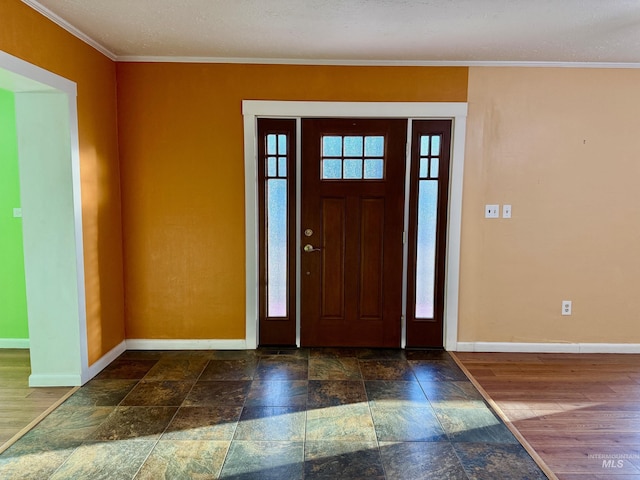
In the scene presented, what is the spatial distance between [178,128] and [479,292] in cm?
285

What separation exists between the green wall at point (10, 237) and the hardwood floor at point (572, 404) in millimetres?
3753

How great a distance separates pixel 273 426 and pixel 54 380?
1.63 meters

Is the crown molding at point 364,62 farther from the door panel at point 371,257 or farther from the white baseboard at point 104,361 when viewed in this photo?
the white baseboard at point 104,361

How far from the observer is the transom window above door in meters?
3.40

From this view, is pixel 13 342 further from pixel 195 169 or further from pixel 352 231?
pixel 352 231

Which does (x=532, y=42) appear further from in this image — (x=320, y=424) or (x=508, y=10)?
(x=320, y=424)

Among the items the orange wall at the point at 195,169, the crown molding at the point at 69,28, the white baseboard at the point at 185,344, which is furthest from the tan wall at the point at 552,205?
the crown molding at the point at 69,28

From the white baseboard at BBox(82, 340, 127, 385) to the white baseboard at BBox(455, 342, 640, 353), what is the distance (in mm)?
2844

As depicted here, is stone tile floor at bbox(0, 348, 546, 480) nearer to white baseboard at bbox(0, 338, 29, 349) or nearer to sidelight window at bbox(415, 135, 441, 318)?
sidelight window at bbox(415, 135, 441, 318)

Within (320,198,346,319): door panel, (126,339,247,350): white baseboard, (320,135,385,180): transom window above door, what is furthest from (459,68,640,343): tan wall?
(126,339,247,350): white baseboard

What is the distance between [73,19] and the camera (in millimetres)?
2525

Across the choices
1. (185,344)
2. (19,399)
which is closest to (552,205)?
(185,344)

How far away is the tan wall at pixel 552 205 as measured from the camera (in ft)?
10.9

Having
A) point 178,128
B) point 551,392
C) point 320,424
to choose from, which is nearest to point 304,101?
point 178,128
